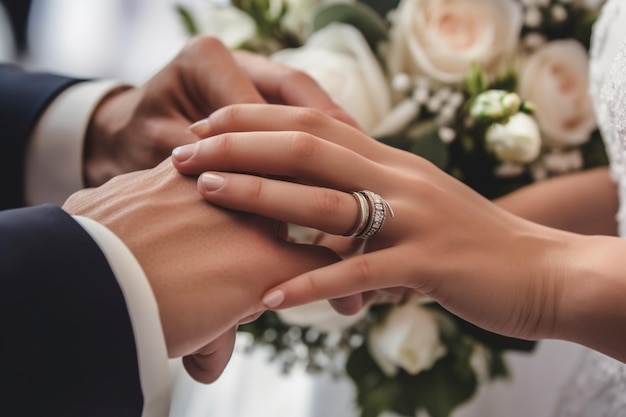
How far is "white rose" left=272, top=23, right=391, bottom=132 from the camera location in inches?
39.8

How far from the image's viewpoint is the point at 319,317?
1.00m

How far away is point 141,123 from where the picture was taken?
1047mm

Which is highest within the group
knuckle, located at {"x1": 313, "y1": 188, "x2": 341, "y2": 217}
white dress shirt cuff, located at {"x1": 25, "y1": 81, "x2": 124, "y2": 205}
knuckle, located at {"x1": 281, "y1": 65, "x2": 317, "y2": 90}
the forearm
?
knuckle, located at {"x1": 281, "y1": 65, "x2": 317, "y2": 90}

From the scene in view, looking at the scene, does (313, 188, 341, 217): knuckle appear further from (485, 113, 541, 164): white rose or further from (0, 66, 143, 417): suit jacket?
(485, 113, 541, 164): white rose

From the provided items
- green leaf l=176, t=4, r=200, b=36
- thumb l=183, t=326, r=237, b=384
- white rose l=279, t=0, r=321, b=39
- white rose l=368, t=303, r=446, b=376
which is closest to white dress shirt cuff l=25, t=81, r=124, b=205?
green leaf l=176, t=4, r=200, b=36

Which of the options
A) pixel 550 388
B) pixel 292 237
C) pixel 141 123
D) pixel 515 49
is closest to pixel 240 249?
pixel 292 237

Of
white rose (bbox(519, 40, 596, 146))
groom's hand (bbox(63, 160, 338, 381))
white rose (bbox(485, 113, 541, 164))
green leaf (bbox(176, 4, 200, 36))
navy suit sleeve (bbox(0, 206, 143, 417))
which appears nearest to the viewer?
navy suit sleeve (bbox(0, 206, 143, 417))

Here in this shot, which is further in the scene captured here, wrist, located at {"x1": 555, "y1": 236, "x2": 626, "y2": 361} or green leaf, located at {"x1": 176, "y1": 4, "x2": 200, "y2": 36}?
green leaf, located at {"x1": 176, "y1": 4, "x2": 200, "y2": 36}

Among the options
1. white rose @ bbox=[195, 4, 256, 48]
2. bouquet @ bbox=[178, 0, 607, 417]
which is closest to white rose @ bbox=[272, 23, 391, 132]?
bouquet @ bbox=[178, 0, 607, 417]

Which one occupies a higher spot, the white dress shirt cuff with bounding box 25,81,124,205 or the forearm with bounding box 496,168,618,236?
the white dress shirt cuff with bounding box 25,81,124,205

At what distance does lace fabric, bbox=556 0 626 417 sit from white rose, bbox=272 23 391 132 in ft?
1.02

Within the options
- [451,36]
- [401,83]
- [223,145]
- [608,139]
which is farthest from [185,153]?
[608,139]

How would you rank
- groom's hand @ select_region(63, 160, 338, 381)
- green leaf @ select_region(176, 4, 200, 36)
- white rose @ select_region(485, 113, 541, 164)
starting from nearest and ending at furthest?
groom's hand @ select_region(63, 160, 338, 381) → white rose @ select_region(485, 113, 541, 164) → green leaf @ select_region(176, 4, 200, 36)

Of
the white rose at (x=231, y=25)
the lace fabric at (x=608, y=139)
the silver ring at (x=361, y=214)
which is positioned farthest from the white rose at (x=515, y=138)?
the white rose at (x=231, y=25)
